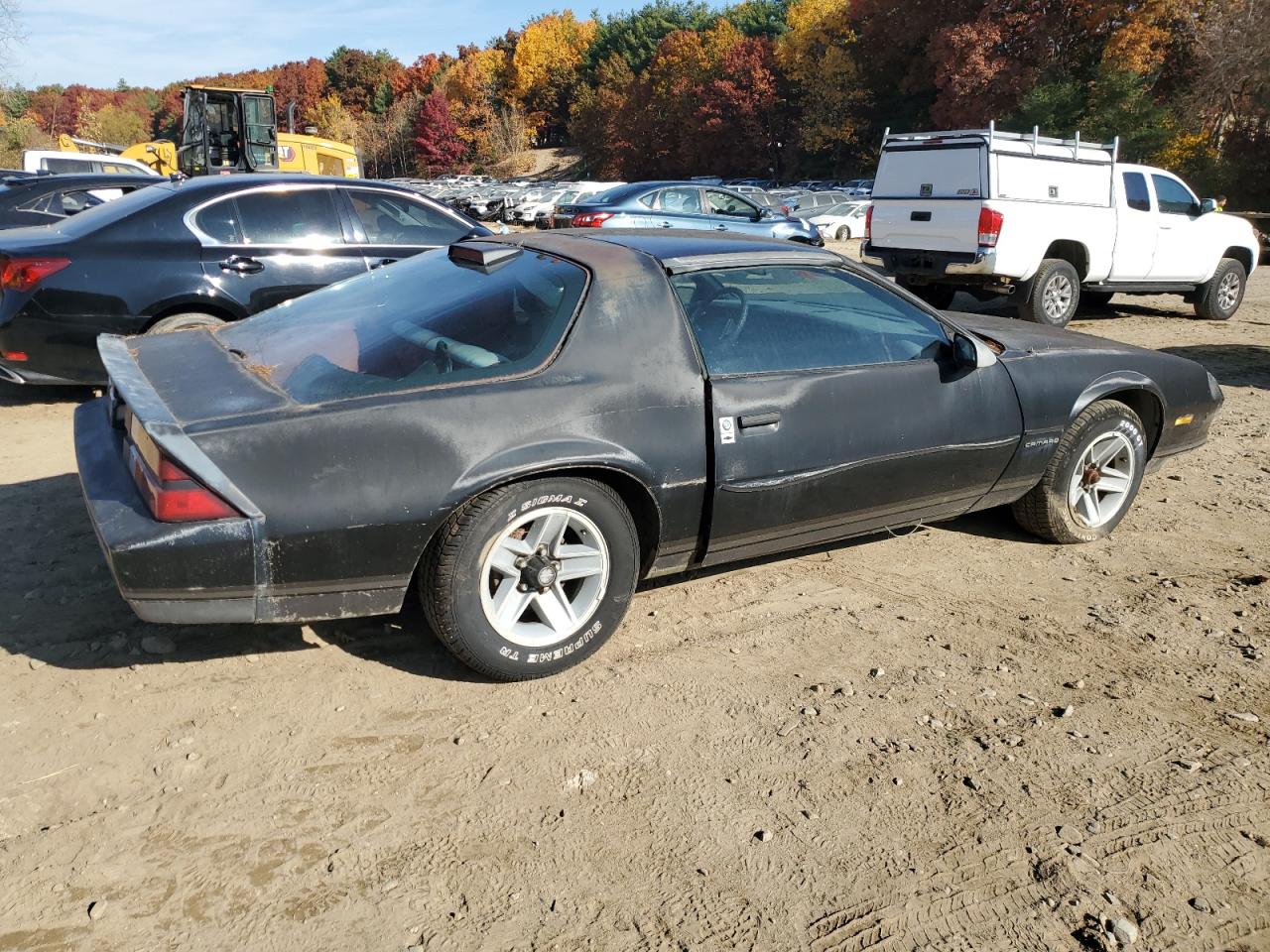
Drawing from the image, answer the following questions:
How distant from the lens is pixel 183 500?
2.81 metres

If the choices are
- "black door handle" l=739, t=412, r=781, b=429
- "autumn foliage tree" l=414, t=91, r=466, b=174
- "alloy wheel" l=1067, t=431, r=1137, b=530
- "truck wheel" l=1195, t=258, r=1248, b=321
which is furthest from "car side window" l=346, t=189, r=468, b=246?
"autumn foliage tree" l=414, t=91, r=466, b=174

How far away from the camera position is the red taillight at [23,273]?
594cm

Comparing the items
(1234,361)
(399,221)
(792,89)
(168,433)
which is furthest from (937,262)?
(792,89)

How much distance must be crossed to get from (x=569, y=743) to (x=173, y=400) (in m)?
1.65

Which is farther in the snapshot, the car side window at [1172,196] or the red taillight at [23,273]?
the car side window at [1172,196]

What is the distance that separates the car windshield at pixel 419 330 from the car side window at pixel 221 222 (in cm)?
285

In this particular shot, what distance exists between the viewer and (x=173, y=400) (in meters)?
3.16

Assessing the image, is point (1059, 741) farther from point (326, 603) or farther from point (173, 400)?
point (173, 400)

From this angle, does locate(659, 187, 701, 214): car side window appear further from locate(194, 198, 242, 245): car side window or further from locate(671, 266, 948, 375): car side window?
locate(671, 266, 948, 375): car side window

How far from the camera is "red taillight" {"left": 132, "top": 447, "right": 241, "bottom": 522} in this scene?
281 centimetres

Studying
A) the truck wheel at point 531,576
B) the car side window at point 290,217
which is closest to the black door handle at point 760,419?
the truck wheel at point 531,576

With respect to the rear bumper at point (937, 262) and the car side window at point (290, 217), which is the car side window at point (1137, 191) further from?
the car side window at point (290, 217)

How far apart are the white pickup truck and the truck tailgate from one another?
12 mm

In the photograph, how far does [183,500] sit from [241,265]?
165 inches
